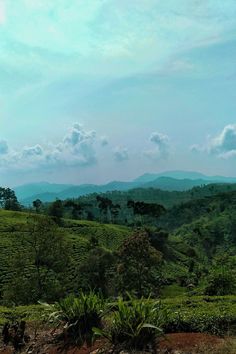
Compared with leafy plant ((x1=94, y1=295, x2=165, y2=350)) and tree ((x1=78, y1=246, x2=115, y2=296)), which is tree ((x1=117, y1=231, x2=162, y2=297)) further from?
leafy plant ((x1=94, y1=295, x2=165, y2=350))

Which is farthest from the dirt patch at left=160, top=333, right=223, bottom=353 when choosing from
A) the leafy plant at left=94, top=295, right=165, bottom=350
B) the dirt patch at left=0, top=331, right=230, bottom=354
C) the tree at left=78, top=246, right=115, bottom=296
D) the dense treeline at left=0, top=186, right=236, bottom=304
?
the tree at left=78, top=246, right=115, bottom=296

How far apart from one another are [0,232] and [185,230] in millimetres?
91596

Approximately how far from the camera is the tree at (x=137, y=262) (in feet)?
131

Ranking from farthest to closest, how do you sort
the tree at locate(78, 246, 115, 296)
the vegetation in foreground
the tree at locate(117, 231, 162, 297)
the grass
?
1. the grass
2. the tree at locate(78, 246, 115, 296)
3. the tree at locate(117, 231, 162, 297)
4. the vegetation in foreground

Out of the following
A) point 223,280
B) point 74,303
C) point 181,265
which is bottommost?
point 181,265

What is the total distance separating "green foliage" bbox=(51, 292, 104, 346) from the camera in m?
11.8

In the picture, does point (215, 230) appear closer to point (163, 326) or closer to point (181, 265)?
point (181, 265)

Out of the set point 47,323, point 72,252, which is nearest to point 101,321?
point 47,323

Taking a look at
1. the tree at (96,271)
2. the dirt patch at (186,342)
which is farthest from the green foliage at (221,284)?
the tree at (96,271)

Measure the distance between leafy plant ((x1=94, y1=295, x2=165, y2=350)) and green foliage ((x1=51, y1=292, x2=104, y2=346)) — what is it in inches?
35.1

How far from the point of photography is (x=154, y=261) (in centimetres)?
4084

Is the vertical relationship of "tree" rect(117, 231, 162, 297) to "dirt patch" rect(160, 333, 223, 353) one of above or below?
below

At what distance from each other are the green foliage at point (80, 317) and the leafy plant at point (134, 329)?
891mm

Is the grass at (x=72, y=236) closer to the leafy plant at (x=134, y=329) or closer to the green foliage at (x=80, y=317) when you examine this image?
the green foliage at (x=80, y=317)
